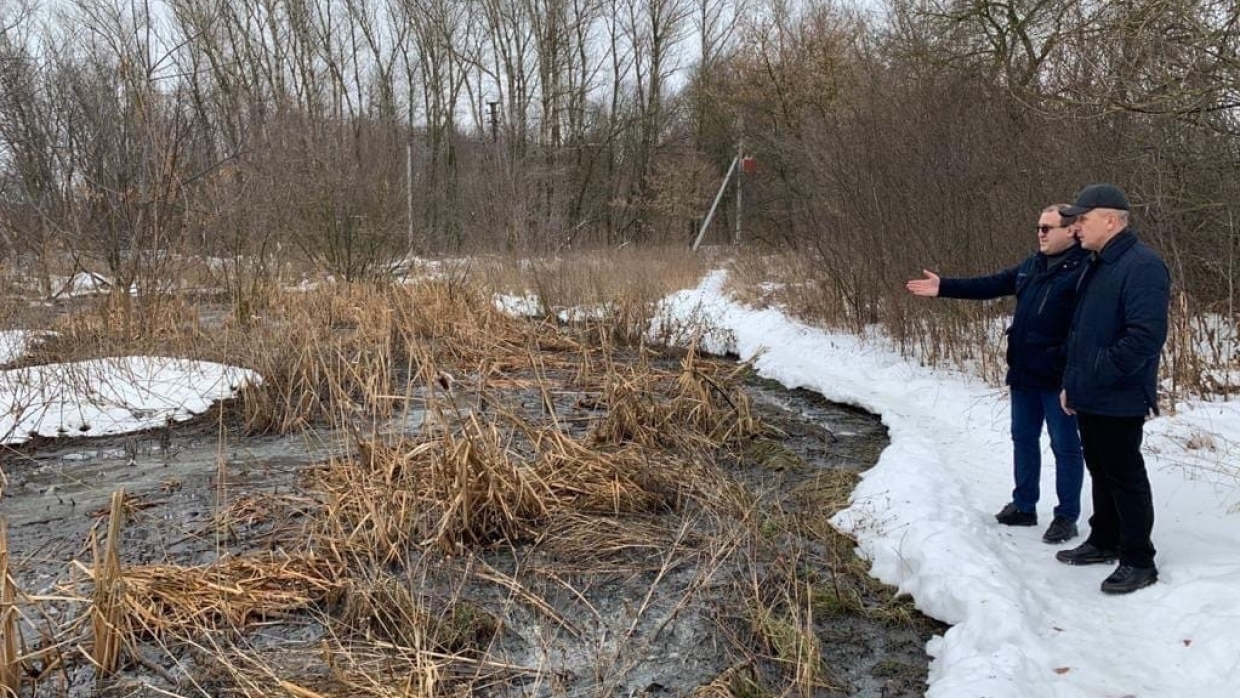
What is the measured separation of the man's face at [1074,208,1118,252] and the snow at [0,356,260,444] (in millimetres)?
6040

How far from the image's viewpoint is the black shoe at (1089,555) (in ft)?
11.9

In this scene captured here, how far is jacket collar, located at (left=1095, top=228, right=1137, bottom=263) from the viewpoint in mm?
3232

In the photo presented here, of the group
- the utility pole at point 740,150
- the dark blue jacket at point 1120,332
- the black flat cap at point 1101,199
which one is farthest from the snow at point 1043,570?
the utility pole at point 740,150

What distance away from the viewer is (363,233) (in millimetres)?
12680

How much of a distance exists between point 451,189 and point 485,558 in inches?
716

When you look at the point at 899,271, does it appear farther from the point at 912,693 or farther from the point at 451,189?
the point at 451,189

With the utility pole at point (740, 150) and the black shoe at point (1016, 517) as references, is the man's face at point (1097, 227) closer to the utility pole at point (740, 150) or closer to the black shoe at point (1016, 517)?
the black shoe at point (1016, 517)

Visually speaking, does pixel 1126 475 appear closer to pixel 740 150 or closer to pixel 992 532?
pixel 992 532

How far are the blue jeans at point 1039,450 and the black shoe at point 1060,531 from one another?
0.03 meters

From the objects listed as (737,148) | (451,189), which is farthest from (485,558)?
(737,148)

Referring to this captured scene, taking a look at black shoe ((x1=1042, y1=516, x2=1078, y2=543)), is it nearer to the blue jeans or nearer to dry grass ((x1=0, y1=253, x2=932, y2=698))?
the blue jeans

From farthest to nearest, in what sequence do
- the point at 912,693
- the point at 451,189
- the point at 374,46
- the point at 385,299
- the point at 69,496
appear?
the point at 374,46
the point at 451,189
the point at 385,299
the point at 69,496
the point at 912,693

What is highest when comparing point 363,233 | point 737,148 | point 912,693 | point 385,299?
point 737,148

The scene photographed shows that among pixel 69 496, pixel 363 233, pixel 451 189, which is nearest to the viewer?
pixel 69 496
